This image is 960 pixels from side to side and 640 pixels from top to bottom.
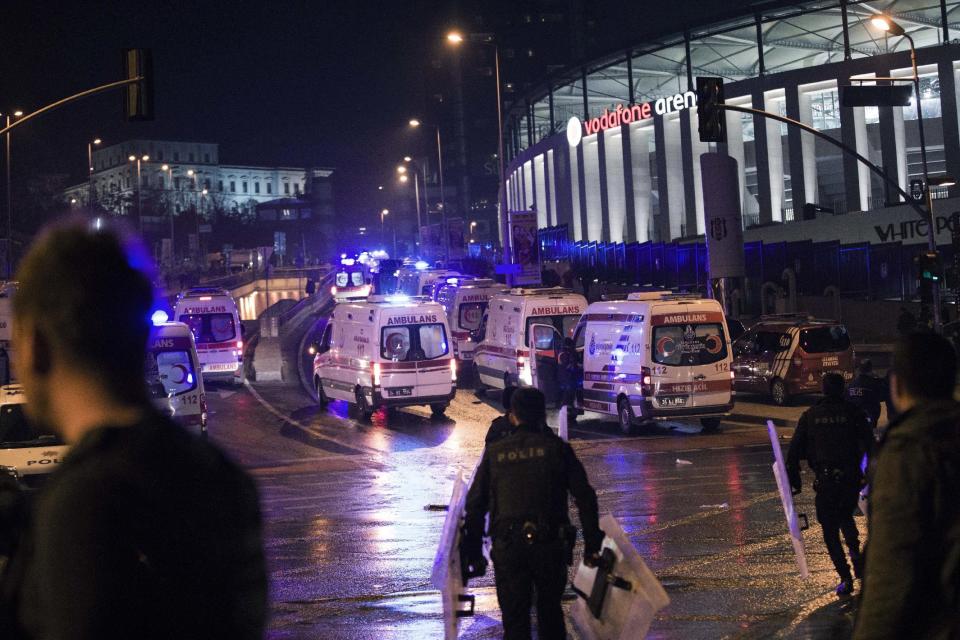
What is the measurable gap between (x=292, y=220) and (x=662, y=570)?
164 m

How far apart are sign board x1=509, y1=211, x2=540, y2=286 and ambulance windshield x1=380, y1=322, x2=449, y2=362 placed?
14.2 m

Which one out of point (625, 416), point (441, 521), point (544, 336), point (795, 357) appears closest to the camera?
point (441, 521)

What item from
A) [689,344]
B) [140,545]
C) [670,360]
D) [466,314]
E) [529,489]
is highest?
[466,314]

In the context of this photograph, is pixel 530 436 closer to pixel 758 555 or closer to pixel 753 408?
pixel 758 555

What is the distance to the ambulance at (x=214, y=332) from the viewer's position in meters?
31.0

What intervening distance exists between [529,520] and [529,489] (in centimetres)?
17

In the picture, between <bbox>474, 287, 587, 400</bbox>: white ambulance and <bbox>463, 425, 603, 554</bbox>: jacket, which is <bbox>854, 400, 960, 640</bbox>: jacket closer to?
<bbox>463, 425, 603, 554</bbox>: jacket

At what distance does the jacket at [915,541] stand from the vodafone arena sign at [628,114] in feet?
199

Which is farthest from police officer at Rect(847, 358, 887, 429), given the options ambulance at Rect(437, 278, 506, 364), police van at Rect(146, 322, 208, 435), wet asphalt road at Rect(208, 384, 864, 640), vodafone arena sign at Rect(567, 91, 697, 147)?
vodafone arena sign at Rect(567, 91, 697, 147)

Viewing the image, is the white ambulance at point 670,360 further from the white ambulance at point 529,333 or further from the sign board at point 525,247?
the sign board at point 525,247

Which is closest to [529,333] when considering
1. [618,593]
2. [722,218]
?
[722,218]

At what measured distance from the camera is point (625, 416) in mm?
21656

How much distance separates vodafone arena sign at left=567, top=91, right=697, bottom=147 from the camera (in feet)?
211

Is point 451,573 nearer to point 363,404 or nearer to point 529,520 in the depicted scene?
point 529,520
